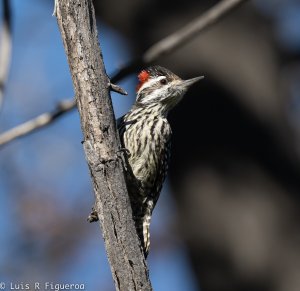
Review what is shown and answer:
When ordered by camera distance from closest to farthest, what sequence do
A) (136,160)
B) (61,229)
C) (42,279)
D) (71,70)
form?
1. (71,70)
2. (136,160)
3. (42,279)
4. (61,229)

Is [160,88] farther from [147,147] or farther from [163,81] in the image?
[147,147]

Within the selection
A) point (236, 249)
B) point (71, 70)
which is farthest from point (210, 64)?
point (71, 70)

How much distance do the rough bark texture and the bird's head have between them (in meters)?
2.32

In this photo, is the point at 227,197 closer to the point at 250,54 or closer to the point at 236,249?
the point at 236,249

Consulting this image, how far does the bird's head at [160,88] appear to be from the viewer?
6492 mm

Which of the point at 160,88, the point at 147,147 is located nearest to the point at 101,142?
the point at 147,147

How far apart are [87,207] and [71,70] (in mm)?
8179

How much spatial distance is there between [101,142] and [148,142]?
1.96 m

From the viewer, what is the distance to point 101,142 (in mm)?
4164

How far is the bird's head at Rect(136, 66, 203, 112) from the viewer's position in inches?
256

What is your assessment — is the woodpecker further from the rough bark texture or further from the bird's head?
the rough bark texture

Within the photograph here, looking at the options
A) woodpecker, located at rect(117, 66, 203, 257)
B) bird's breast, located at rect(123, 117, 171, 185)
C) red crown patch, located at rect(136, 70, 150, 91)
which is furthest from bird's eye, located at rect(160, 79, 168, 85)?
bird's breast, located at rect(123, 117, 171, 185)

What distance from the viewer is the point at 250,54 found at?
775cm

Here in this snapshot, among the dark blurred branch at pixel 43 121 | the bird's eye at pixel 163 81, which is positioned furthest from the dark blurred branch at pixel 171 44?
the bird's eye at pixel 163 81
